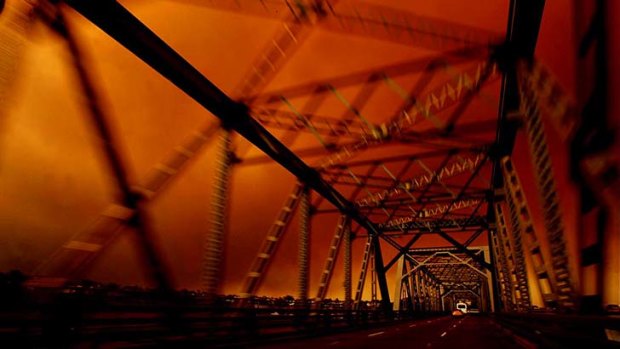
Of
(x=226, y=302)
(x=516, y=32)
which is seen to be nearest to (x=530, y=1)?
(x=516, y=32)

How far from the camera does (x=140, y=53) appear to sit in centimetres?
789

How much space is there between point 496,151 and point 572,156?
12.4 m

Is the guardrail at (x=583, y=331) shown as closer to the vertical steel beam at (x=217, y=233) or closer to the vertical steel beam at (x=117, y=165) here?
the vertical steel beam at (x=117, y=165)

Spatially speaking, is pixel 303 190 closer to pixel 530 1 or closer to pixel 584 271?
pixel 530 1

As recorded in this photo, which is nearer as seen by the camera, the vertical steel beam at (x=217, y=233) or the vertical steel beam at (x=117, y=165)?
the vertical steel beam at (x=117, y=165)

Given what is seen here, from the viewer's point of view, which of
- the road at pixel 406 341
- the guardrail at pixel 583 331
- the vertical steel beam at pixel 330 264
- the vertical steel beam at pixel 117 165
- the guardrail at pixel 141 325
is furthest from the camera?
the vertical steel beam at pixel 330 264

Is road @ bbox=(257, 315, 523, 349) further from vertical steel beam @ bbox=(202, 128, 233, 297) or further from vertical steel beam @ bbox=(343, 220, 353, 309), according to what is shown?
vertical steel beam @ bbox=(343, 220, 353, 309)

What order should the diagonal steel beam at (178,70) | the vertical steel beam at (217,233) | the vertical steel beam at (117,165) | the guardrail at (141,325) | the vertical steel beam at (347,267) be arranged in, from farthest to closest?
the vertical steel beam at (347,267), the vertical steel beam at (217,233), the diagonal steel beam at (178,70), the vertical steel beam at (117,165), the guardrail at (141,325)

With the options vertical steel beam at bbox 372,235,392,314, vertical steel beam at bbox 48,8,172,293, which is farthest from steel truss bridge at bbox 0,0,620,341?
vertical steel beam at bbox 372,235,392,314

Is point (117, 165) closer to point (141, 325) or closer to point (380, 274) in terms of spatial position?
point (141, 325)

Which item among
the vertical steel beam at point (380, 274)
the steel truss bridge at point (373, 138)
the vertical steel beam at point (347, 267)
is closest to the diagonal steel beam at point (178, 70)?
the steel truss bridge at point (373, 138)

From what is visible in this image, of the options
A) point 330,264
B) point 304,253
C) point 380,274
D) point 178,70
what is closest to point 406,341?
point 304,253

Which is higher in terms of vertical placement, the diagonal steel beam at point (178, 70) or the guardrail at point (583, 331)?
the diagonal steel beam at point (178, 70)

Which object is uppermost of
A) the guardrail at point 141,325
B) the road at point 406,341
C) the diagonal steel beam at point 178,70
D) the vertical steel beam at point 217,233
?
the diagonal steel beam at point 178,70
